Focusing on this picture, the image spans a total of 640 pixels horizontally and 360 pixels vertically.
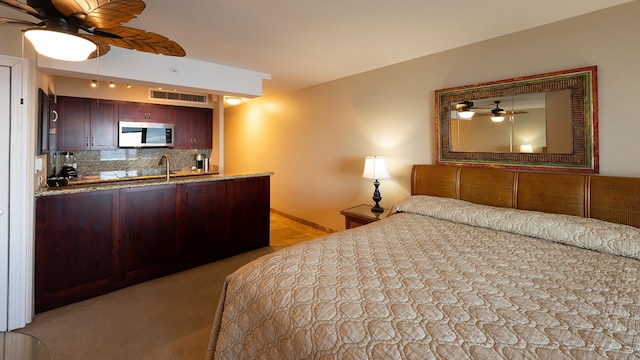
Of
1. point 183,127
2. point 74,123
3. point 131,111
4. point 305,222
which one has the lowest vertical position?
point 305,222

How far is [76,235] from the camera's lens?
2.59m

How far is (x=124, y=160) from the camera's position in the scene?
17.0 ft

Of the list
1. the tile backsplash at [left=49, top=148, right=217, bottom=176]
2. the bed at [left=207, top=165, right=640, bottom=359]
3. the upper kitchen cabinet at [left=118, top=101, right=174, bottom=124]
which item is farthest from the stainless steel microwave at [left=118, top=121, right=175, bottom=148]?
the bed at [left=207, top=165, right=640, bottom=359]

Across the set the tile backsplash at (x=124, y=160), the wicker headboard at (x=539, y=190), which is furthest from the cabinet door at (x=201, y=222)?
the tile backsplash at (x=124, y=160)

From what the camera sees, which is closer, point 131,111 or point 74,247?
point 74,247

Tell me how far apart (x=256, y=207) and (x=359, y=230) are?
2042 millimetres

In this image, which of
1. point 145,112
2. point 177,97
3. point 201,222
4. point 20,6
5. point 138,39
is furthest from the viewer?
point 177,97

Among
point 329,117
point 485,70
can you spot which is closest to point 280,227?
point 329,117

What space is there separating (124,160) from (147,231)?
9.35 feet

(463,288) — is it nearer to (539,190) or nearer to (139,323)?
(539,190)

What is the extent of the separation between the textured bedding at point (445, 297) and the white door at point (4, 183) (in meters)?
1.87

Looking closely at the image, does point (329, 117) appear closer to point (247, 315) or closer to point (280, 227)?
point (280, 227)

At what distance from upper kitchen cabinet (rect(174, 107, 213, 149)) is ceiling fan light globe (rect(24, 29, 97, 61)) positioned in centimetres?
391

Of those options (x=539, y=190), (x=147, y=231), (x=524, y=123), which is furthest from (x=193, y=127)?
(x=539, y=190)
